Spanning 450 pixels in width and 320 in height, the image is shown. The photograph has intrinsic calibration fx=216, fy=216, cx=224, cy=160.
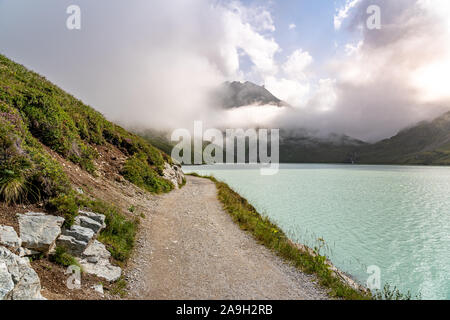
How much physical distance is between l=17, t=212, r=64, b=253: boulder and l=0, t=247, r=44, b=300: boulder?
1.43 metres

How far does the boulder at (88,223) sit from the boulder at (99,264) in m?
0.62

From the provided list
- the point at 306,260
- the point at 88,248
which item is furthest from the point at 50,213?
the point at 306,260

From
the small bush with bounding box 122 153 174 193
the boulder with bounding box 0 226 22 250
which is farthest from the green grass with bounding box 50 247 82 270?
the small bush with bounding box 122 153 174 193

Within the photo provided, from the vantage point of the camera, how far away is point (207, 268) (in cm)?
921

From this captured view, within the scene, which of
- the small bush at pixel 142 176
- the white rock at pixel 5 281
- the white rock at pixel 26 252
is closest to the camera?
the white rock at pixel 5 281

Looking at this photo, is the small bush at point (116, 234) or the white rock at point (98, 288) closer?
the white rock at point (98, 288)

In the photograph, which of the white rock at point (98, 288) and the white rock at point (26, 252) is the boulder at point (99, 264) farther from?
the white rock at point (26, 252)

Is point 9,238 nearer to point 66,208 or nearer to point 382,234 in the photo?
point 66,208

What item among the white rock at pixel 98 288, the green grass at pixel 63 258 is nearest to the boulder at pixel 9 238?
the green grass at pixel 63 258

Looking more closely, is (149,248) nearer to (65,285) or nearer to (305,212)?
(65,285)

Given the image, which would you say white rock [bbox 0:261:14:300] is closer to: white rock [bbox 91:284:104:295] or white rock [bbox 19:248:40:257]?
white rock [bbox 19:248:40:257]

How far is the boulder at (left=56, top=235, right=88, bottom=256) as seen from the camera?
781 centimetres

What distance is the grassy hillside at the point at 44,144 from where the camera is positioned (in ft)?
29.4
